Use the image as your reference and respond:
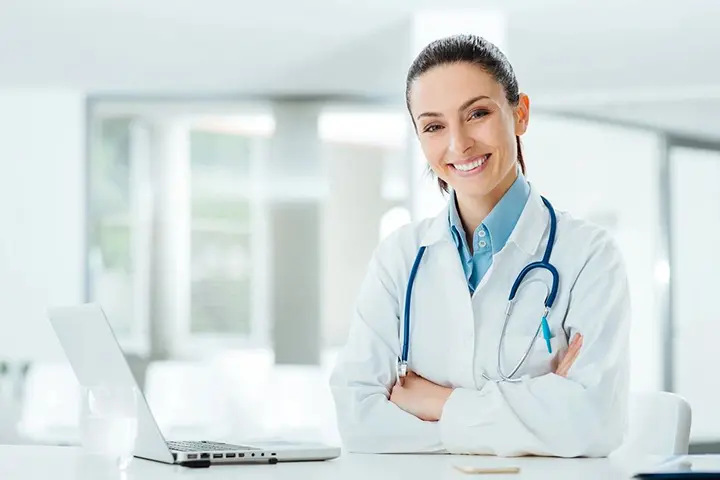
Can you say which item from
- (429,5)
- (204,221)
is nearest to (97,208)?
(204,221)

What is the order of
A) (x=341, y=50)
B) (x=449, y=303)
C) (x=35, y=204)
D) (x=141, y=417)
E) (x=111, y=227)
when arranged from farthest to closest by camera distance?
(x=111, y=227) < (x=35, y=204) < (x=341, y=50) < (x=449, y=303) < (x=141, y=417)

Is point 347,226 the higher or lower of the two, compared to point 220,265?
higher

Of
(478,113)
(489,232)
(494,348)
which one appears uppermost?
(478,113)

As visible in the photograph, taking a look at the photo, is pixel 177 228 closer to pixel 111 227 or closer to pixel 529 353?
pixel 111 227

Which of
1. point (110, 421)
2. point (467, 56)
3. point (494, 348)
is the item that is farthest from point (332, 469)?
point (467, 56)

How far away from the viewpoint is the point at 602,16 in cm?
475

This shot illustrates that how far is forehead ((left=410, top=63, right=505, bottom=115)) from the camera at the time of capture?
7.09 ft

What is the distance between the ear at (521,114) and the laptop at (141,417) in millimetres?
885

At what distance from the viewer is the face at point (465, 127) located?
7.04 feet

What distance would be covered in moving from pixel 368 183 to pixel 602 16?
218cm

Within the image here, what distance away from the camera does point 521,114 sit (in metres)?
2.29

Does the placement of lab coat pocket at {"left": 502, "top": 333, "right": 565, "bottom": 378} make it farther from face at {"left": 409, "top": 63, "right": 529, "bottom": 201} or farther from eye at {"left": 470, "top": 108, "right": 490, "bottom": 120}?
eye at {"left": 470, "top": 108, "right": 490, "bottom": 120}

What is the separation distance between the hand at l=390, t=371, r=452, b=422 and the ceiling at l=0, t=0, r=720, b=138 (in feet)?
9.06

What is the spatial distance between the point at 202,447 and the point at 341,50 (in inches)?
154
